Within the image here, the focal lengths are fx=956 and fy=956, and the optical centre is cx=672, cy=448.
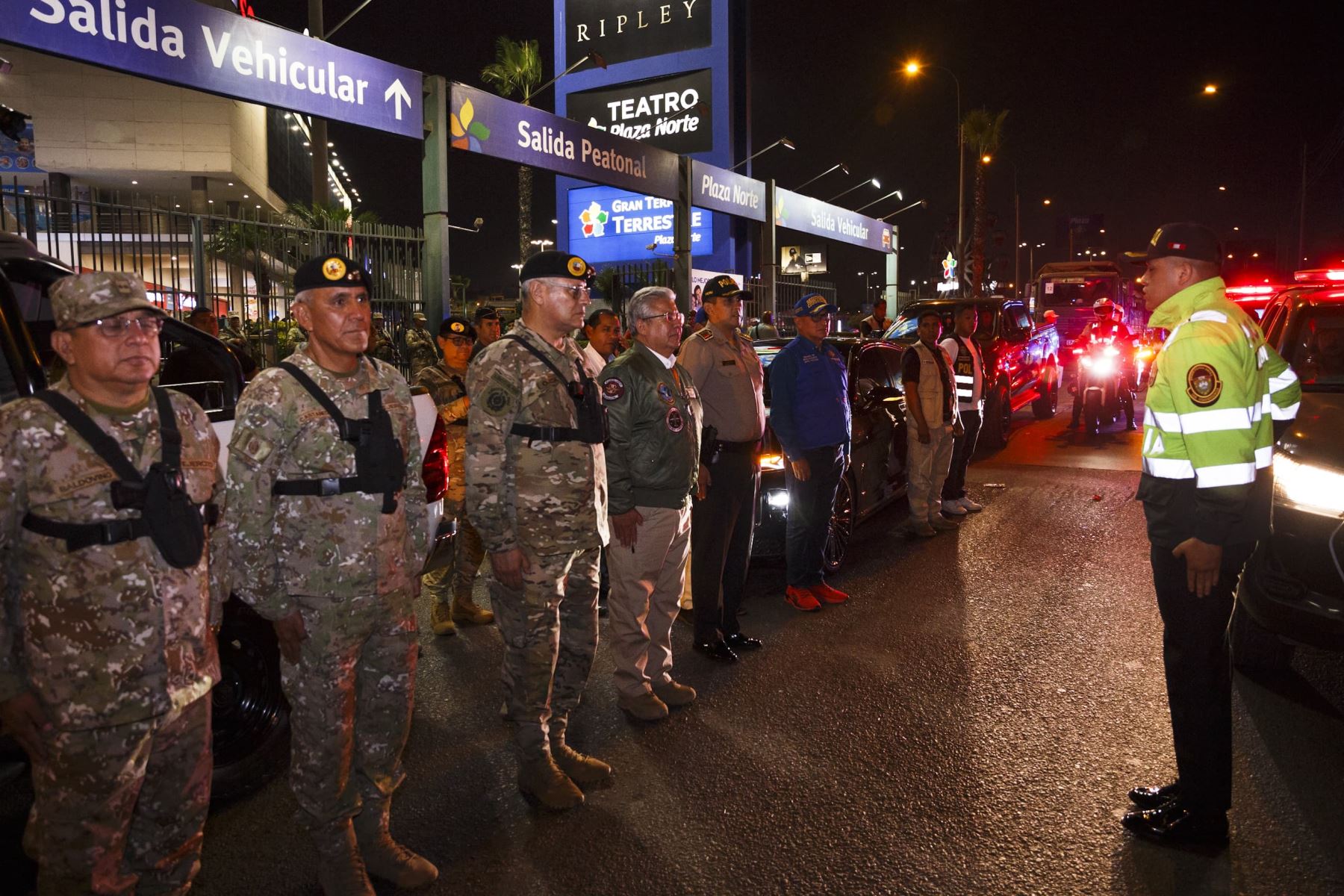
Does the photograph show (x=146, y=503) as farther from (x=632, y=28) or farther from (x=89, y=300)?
(x=632, y=28)

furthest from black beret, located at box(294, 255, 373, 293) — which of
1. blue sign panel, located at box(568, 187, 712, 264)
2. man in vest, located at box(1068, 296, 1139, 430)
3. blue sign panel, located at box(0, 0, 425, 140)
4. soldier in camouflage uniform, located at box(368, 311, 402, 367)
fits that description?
blue sign panel, located at box(568, 187, 712, 264)

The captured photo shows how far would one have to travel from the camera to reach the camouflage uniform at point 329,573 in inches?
109

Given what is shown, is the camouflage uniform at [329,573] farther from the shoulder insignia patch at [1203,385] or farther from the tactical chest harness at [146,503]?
the shoulder insignia patch at [1203,385]

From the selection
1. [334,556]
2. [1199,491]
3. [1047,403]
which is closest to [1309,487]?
[1199,491]

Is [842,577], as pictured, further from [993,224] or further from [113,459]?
[993,224]

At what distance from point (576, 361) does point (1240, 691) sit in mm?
3626

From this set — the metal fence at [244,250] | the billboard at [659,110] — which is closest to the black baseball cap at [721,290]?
the metal fence at [244,250]

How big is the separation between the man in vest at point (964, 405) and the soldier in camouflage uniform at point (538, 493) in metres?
6.01

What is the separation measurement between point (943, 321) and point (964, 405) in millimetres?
4932

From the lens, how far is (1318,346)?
590 centimetres

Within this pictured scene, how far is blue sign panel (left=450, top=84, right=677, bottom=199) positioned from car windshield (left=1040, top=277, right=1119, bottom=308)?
1536 centimetres

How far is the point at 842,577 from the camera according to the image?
705cm

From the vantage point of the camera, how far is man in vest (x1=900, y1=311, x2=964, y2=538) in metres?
8.20

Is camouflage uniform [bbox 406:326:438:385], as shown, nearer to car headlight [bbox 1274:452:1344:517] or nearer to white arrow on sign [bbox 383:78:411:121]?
white arrow on sign [bbox 383:78:411:121]
